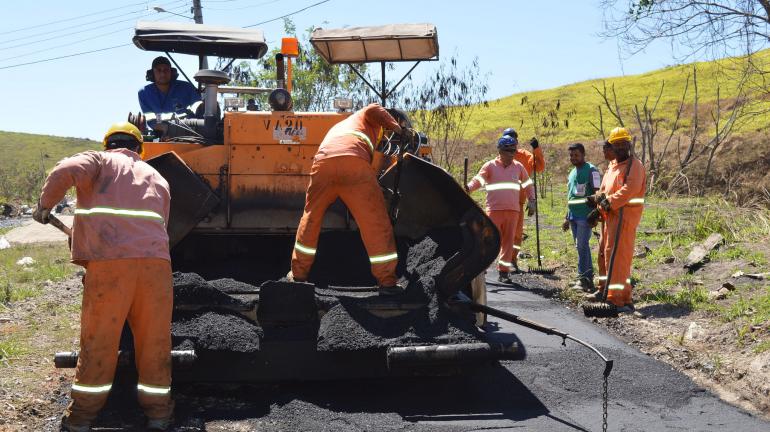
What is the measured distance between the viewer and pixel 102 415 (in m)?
4.53

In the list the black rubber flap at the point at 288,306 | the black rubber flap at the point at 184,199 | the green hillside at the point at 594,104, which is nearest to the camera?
the black rubber flap at the point at 288,306

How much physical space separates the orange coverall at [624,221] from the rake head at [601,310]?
0.73 ft

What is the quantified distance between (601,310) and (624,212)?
92 cm

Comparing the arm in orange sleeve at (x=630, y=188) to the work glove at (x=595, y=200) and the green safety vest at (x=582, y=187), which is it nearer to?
the work glove at (x=595, y=200)

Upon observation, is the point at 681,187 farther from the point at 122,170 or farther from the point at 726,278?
the point at 122,170

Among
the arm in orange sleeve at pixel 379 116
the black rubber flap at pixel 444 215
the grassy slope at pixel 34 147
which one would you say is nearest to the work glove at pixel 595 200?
the black rubber flap at pixel 444 215

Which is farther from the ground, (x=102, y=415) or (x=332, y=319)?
(x=332, y=319)

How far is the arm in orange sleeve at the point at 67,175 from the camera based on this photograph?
4191 millimetres

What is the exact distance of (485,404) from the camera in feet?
16.1

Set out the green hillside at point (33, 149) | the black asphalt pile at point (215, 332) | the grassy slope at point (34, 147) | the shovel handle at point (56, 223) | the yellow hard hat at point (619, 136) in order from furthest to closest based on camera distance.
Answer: the grassy slope at point (34, 147)
the green hillside at point (33, 149)
the yellow hard hat at point (619, 136)
the black asphalt pile at point (215, 332)
the shovel handle at point (56, 223)

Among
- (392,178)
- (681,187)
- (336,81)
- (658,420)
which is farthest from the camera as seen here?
(336,81)

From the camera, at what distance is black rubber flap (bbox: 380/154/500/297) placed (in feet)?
17.5

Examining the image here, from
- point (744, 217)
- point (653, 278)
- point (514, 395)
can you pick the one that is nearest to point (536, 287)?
point (653, 278)

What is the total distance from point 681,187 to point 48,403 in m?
14.3
